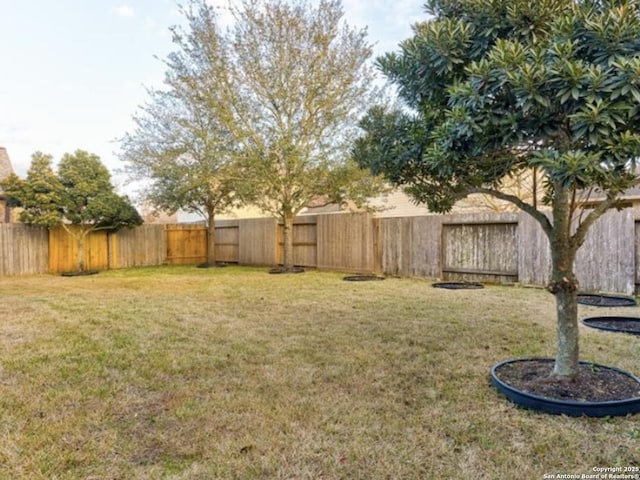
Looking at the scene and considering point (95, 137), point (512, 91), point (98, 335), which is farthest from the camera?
point (95, 137)

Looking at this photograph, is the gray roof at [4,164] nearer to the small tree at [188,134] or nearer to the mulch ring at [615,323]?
the small tree at [188,134]

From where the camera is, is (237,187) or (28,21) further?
(237,187)

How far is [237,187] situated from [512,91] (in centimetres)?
841

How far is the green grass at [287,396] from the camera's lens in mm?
1870

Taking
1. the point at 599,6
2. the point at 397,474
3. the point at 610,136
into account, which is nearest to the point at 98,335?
the point at 397,474

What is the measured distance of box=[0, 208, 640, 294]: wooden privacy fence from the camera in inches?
257

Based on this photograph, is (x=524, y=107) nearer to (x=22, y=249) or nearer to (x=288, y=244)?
(x=288, y=244)

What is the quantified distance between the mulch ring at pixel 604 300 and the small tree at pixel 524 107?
3.44 metres

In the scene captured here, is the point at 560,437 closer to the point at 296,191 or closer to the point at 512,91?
the point at 512,91

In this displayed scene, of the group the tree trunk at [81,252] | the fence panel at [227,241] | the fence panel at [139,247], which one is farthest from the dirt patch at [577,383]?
the fence panel at [139,247]

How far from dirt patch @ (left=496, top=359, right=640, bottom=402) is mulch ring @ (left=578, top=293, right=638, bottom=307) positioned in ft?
11.2

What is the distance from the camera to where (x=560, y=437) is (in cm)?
205

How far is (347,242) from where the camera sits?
1017 centimetres

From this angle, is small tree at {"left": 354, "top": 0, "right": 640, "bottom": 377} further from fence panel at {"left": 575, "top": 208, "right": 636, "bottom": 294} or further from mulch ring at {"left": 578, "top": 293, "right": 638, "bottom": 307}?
fence panel at {"left": 575, "top": 208, "right": 636, "bottom": 294}
